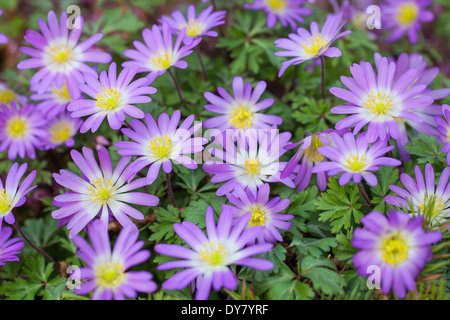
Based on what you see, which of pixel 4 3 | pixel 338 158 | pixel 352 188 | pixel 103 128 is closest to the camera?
pixel 338 158

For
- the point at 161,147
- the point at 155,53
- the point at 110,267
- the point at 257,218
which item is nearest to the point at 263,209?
the point at 257,218

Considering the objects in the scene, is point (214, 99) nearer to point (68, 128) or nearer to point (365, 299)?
point (68, 128)

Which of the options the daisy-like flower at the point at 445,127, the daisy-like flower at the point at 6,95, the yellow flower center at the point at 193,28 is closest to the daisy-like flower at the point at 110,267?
the yellow flower center at the point at 193,28

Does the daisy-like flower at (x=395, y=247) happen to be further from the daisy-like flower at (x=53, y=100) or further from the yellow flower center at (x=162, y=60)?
the daisy-like flower at (x=53, y=100)

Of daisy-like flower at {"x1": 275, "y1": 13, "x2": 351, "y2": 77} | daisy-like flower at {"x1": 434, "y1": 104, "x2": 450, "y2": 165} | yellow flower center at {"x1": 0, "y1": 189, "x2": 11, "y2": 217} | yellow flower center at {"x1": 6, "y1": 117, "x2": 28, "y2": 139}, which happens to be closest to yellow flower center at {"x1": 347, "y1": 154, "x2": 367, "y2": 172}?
daisy-like flower at {"x1": 434, "y1": 104, "x2": 450, "y2": 165}
